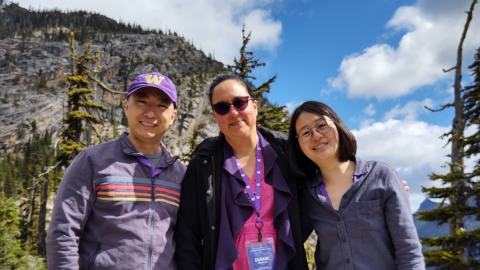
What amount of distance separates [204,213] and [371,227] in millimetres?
1403

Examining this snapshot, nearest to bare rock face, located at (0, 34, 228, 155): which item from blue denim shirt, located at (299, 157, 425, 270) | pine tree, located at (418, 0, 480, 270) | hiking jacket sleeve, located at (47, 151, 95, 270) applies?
pine tree, located at (418, 0, 480, 270)

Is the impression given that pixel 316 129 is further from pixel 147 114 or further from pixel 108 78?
pixel 108 78

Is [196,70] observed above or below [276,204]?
above

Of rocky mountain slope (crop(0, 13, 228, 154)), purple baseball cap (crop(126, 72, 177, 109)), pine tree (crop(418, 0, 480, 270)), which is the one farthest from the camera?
rocky mountain slope (crop(0, 13, 228, 154))

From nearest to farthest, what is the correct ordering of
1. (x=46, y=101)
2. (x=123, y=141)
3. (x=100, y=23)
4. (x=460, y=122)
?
(x=123, y=141)
(x=460, y=122)
(x=46, y=101)
(x=100, y=23)

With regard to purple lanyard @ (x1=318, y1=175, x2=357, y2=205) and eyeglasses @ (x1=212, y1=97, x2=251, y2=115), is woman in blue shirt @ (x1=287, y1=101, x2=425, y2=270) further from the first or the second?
eyeglasses @ (x1=212, y1=97, x2=251, y2=115)

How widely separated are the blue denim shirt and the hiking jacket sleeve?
194 cm

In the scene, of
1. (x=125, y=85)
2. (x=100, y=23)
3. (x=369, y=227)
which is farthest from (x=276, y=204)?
(x=100, y=23)

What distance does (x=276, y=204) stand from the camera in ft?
8.58

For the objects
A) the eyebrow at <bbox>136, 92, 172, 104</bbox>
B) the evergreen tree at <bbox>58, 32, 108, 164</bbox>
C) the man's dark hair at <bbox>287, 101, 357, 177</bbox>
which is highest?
the evergreen tree at <bbox>58, 32, 108, 164</bbox>

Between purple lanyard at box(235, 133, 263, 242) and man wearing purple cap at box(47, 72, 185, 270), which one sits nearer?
man wearing purple cap at box(47, 72, 185, 270)

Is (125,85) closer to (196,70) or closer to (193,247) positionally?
(196,70)

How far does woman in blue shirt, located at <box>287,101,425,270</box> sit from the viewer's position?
2.26 meters

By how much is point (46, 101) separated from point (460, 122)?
428 feet
